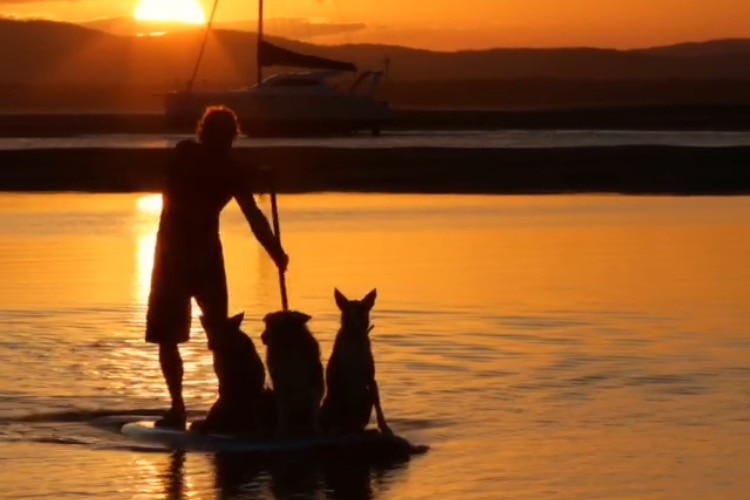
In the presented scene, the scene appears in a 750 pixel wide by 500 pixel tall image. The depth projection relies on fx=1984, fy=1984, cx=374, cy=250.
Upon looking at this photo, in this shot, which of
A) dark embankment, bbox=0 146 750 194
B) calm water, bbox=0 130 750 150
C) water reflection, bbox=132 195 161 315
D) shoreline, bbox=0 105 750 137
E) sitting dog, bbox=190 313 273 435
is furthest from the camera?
shoreline, bbox=0 105 750 137

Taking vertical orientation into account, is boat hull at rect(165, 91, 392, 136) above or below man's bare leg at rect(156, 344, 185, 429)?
above

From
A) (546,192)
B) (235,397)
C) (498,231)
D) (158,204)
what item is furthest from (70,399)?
(546,192)

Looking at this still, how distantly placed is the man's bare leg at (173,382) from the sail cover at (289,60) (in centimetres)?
5563

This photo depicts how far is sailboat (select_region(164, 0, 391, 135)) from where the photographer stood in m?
66.4

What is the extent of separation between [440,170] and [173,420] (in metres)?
28.9

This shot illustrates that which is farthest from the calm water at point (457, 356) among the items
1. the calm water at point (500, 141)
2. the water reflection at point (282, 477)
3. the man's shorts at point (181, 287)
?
the calm water at point (500, 141)

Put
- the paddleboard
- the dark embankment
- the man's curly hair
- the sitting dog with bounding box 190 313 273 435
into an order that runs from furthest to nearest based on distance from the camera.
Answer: the dark embankment < the man's curly hair < the sitting dog with bounding box 190 313 273 435 < the paddleboard

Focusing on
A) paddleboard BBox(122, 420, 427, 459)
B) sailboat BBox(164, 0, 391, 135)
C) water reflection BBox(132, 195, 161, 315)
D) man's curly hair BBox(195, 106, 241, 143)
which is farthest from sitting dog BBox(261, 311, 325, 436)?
sailboat BBox(164, 0, 391, 135)

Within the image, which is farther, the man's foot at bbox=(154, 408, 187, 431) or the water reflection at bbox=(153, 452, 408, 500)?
the man's foot at bbox=(154, 408, 187, 431)

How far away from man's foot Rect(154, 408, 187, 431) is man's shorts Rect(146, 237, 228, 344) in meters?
0.41

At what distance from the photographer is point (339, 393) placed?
416 inches

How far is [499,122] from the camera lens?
283ft

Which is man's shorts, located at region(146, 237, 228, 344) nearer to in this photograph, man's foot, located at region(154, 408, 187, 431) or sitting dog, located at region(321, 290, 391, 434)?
man's foot, located at region(154, 408, 187, 431)

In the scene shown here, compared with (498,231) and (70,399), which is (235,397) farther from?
(498,231)
